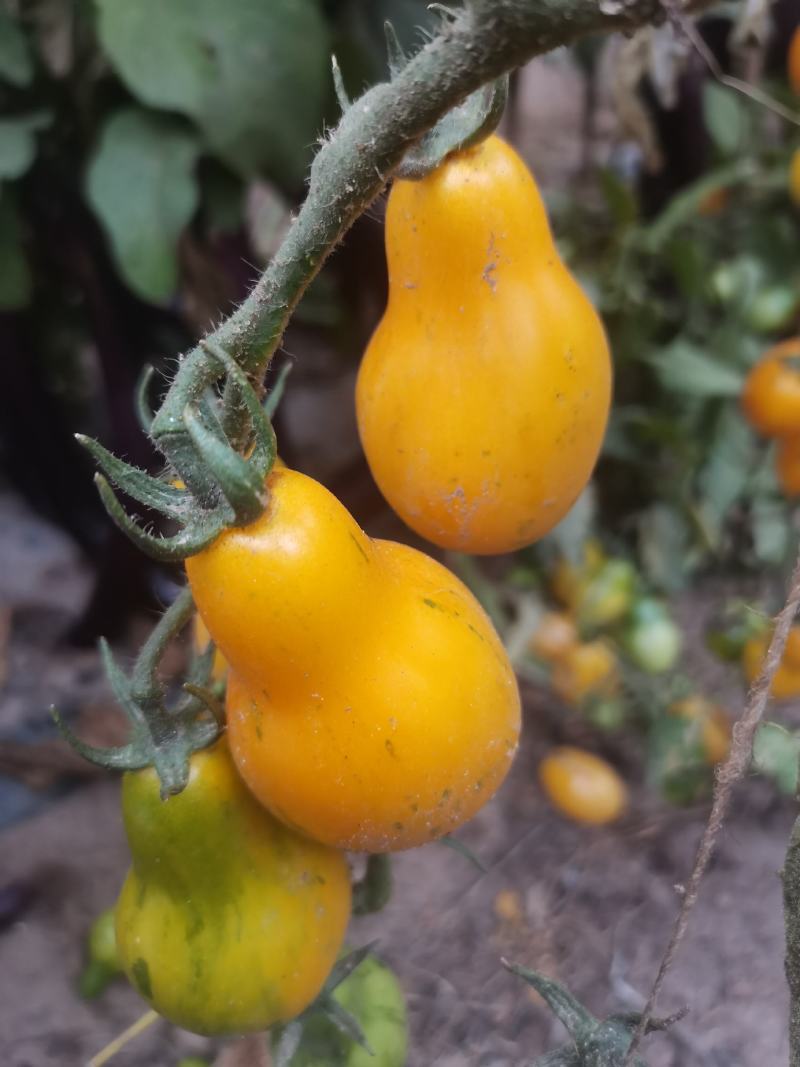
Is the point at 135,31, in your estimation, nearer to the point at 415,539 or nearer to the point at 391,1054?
the point at 415,539

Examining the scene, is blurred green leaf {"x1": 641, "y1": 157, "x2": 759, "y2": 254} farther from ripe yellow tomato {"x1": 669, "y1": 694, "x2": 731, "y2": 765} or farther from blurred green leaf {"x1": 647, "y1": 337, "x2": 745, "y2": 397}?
ripe yellow tomato {"x1": 669, "y1": 694, "x2": 731, "y2": 765}

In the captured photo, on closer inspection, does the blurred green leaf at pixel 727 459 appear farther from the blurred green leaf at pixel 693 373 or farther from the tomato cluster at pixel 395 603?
the tomato cluster at pixel 395 603

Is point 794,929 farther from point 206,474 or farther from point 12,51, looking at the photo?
point 12,51

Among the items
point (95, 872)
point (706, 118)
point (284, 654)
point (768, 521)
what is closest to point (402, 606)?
point (284, 654)

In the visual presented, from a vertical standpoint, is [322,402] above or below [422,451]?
below

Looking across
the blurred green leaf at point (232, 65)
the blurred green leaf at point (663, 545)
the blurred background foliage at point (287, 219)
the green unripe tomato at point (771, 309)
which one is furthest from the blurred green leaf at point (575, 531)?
the blurred green leaf at point (232, 65)

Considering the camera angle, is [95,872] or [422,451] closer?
[422,451]

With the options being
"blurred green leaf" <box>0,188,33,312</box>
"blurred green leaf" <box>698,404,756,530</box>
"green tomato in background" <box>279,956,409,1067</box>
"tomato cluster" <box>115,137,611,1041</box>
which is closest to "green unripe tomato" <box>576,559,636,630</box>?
"blurred green leaf" <box>698,404,756,530</box>

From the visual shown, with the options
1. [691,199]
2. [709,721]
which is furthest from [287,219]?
[709,721]
